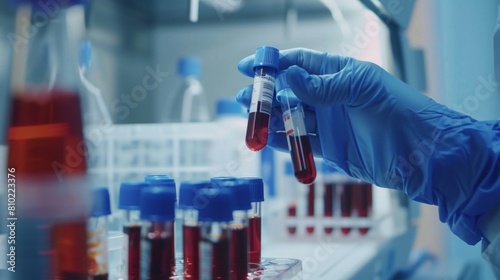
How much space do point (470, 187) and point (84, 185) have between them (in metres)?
0.82

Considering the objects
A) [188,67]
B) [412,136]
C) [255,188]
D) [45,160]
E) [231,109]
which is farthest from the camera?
[188,67]

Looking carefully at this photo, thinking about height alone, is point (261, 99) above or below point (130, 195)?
above

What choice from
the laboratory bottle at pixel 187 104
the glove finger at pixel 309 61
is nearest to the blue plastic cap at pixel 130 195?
the glove finger at pixel 309 61

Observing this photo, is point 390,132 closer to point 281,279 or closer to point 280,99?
point 280,99

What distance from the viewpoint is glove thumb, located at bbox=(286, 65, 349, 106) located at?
1044 millimetres

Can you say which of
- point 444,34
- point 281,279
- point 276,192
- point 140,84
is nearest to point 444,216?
point 281,279

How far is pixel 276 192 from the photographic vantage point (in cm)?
217

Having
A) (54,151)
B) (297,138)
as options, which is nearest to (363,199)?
(297,138)

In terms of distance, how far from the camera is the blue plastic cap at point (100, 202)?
0.79 m

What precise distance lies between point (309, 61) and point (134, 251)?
0.63 metres

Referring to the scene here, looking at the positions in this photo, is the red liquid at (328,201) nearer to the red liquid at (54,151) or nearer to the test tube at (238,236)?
the test tube at (238,236)

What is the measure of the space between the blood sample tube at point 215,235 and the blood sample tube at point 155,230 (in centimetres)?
5

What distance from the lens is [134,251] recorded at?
0.80 meters

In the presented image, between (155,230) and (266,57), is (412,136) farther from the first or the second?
(155,230)
